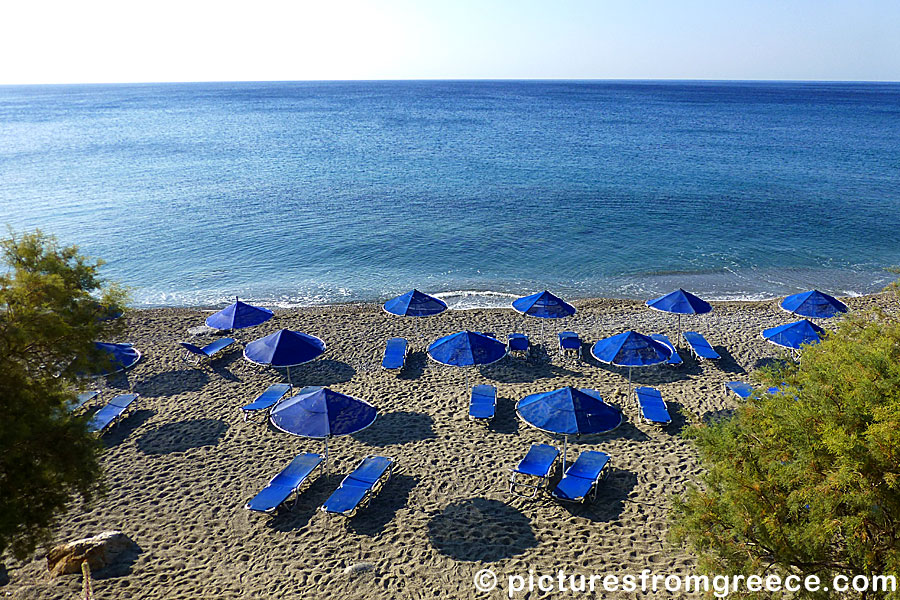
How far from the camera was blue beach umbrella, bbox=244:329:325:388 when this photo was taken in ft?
43.3

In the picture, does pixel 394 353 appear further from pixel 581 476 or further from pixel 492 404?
pixel 581 476

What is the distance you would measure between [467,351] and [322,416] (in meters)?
4.48

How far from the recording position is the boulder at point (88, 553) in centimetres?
838

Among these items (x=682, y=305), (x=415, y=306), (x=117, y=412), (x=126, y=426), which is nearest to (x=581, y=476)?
(x=415, y=306)

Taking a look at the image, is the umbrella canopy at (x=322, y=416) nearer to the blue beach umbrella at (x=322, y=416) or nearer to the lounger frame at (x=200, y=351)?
the blue beach umbrella at (x=322, y=416)

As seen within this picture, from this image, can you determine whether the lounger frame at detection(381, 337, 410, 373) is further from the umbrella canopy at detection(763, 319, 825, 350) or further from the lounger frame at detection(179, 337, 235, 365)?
the umbrella canopy at detection(763, 319, 825, 350)

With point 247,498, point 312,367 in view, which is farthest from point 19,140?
point 247,498

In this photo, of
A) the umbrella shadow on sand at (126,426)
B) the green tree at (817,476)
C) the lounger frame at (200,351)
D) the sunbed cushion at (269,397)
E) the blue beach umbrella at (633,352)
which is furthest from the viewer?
the lounger frame at (200,351)

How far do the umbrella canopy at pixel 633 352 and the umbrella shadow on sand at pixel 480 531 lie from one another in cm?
526

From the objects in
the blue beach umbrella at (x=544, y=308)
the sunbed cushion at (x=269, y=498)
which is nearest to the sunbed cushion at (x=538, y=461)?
the sunbed cushion at (x=269, y=498)

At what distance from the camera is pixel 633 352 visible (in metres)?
13.5

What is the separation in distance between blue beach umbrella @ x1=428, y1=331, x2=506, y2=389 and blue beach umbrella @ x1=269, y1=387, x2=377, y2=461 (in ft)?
11.2

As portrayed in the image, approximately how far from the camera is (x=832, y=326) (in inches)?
720

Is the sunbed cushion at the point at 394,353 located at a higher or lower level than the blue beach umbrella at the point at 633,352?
lower
